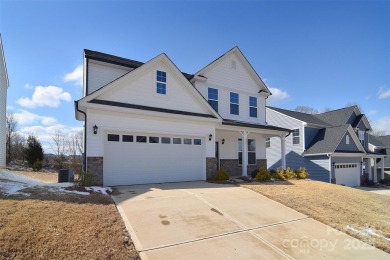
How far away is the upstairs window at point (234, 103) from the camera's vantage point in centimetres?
1653

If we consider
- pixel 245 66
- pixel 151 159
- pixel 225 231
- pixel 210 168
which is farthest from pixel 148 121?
pixel 245 66

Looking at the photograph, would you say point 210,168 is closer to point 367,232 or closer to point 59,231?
point 367,232

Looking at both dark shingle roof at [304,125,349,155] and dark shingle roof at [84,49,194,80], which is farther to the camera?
dark shingle roof at [304,125,349,155]

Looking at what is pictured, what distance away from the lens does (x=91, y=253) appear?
4086mm

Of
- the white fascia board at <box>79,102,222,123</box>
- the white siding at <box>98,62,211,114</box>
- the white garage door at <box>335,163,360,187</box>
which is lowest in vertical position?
the white garage door at <box>335,163,360,187</box>

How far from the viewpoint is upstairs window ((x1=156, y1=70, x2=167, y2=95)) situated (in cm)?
1191

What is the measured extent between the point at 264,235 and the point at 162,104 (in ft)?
26.5

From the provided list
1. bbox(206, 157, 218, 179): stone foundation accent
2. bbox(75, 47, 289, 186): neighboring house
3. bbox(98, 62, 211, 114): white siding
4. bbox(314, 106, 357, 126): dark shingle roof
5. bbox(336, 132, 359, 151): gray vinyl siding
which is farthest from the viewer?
bbox(314, 106, 357, 126): dark shingle roof

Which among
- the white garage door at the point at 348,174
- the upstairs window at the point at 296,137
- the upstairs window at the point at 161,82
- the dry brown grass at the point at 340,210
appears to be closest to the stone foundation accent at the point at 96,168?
the upstairs window at the point at 161,82

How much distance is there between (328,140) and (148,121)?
1863cm

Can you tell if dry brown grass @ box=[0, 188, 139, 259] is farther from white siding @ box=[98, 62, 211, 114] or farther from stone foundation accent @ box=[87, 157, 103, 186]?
white siding @ box=[98, 62, 211, 114]

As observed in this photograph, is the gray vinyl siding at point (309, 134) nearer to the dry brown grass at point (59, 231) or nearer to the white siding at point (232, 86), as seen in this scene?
the white siding at point (232, 86)

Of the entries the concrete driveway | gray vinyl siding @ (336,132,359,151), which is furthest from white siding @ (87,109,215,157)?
gray vinyl siding @ (336,132,359,151)

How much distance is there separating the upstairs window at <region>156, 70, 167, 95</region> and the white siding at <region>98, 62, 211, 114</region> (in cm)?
15
